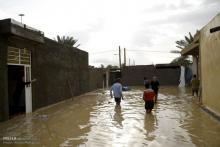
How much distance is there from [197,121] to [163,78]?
30.4 m

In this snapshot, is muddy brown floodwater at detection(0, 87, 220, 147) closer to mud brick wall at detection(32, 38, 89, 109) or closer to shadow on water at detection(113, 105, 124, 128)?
shadow on water at detection(113, 105, 124, 128)

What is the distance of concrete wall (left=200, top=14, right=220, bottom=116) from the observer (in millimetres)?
13258

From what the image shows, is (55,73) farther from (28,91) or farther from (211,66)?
(211,66)

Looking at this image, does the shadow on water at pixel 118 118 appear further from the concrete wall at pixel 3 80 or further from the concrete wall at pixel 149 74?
the concrete wall at pixel 149 74

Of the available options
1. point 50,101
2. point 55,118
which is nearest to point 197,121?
point 55,118

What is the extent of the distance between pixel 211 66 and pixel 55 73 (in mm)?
10720

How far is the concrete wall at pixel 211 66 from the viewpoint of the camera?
1326 centimetres

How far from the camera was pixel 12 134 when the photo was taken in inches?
437

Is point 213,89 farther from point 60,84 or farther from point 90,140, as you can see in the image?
point 60,84

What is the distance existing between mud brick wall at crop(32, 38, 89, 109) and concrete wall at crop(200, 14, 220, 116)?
347 inches

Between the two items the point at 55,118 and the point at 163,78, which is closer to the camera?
the point at 55,118

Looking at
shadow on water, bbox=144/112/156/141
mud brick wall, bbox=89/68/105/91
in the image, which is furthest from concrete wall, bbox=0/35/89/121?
shadow on water, bbox=144/112/156/141

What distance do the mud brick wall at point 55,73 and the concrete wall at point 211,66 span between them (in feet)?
28.9

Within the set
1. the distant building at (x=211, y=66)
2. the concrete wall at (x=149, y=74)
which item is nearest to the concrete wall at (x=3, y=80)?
the distant building at (x=211, y=66)
